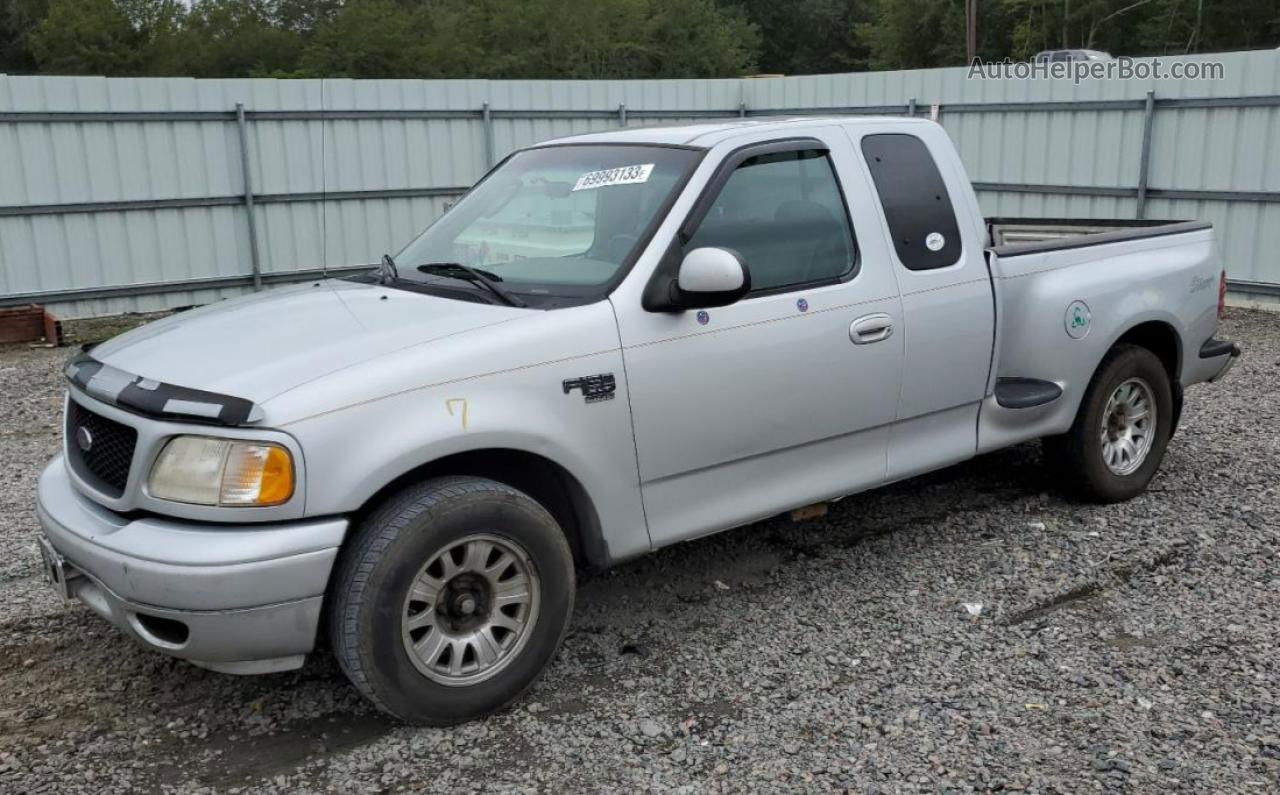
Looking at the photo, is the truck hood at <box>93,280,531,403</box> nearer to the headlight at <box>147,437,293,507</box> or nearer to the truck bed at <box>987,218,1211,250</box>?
the headlight at <box>147,437,293,507</box>

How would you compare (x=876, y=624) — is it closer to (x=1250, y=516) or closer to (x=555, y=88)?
(x=1250, y=516)

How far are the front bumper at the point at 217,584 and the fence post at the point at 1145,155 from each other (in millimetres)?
11356

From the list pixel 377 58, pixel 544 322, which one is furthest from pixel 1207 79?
pixel 377 58

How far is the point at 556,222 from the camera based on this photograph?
14.9ft

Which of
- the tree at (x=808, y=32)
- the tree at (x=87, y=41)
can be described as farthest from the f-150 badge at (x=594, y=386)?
the tree at (x=808, y=32)

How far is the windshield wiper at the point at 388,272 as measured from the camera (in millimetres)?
4594

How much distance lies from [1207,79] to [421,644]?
448 inches

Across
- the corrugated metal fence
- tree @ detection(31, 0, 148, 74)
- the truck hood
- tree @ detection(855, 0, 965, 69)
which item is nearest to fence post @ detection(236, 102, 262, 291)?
the corrugated metal fence

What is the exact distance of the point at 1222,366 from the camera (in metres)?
6.12

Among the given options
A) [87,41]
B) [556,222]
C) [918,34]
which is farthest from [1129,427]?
[918,34]

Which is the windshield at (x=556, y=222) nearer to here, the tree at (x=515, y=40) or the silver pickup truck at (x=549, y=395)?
the silver pickup truck at (x=549, y=395)

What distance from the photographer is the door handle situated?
4500 mm

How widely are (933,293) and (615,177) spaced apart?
4.61 feet

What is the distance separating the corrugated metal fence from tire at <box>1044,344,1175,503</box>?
7.02 metres
